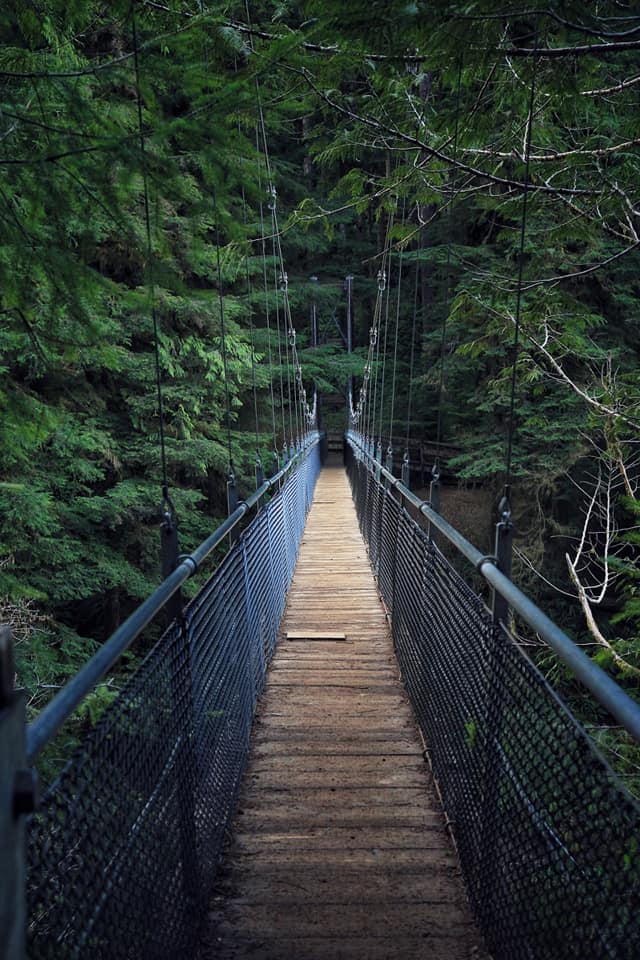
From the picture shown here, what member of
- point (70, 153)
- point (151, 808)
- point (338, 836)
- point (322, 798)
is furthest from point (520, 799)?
point (70, 153)

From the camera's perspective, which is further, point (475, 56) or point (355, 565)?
point (355, 565)

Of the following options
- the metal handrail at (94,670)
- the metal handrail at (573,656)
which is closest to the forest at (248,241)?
the metal handrail at (94,670)

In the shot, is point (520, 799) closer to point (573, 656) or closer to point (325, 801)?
point (573, 656)

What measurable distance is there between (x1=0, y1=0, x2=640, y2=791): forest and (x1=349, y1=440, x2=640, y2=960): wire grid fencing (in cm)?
85

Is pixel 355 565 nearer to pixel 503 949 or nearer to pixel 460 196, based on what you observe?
pixel 460 196

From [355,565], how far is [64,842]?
17.0ft

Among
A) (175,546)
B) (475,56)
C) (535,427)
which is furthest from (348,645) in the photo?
(535,427)

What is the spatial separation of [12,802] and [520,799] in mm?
1167

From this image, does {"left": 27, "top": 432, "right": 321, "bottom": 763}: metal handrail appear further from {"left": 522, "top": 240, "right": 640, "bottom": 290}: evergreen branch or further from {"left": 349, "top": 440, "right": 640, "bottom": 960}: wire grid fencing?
{"left": 522, "top": 240, "right": 640, "bottom": 290}: evergreen branch

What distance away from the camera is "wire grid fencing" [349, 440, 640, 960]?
3.39 feet

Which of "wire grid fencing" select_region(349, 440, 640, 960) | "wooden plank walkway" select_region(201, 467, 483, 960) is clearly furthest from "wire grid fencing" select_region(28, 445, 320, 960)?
"wire grid fencing" select_region(349, 440, 640, 960)

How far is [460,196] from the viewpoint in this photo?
382 centimetres

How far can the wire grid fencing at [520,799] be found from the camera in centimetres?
103

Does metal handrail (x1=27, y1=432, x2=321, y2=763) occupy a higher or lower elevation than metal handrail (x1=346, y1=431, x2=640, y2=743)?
higher
